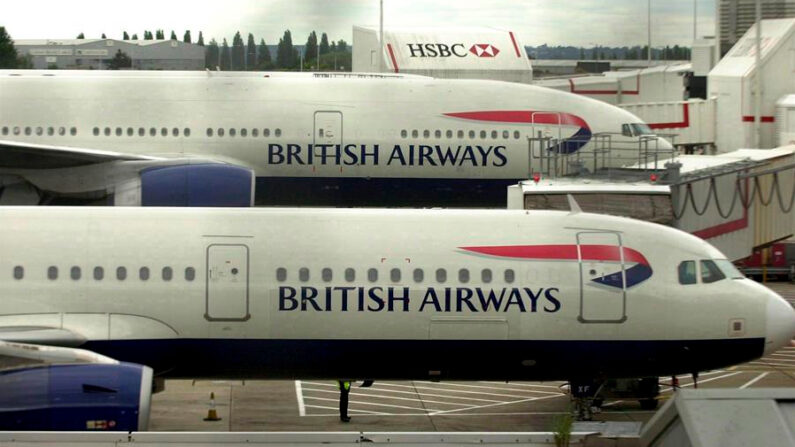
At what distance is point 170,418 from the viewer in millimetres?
12805

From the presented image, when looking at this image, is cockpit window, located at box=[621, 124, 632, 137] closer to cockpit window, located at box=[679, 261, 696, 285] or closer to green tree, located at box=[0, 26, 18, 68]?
cockpit window, located at box=[679, 261, 696, 285]

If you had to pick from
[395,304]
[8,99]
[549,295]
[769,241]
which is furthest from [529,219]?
[8,99]

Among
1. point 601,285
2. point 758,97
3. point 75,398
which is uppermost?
point 758,97

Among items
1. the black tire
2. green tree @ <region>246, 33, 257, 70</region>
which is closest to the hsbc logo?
the black tire

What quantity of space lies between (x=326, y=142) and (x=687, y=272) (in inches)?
334

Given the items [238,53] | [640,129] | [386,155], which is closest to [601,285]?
[238,53]

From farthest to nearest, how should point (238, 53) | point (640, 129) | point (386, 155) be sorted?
point (640, 129)
point (386, 155)
point (238, 53)

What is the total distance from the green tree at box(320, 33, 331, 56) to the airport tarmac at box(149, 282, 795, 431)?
329 inches

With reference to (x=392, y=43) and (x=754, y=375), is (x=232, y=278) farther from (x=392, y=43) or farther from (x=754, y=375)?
(x=392, y=43)

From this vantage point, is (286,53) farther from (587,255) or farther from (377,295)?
(587,255)

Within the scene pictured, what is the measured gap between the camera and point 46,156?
1686 centimetres

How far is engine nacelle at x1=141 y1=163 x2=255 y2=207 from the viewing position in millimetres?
16109

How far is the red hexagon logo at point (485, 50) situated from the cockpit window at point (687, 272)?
16785 mm

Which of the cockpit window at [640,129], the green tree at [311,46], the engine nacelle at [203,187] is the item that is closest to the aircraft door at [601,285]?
the green tree at [311,46]
